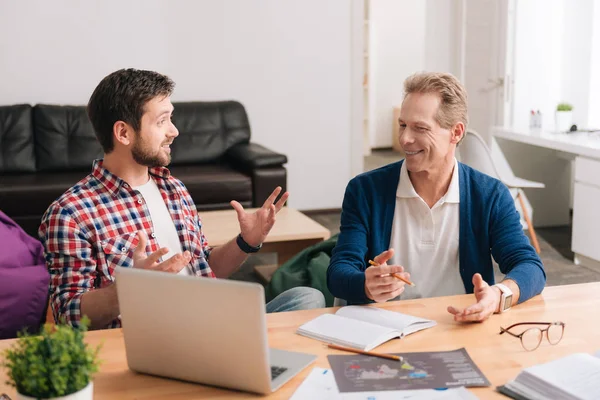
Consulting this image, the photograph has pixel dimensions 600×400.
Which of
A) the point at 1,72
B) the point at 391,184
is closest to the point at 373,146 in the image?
the point at 1,72

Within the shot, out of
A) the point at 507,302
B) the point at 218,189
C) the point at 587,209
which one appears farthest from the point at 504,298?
the point at 218,189

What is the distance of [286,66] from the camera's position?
239 inches

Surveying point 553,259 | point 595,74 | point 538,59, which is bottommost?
point 553,259

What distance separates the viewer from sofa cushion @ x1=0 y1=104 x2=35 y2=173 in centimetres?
534

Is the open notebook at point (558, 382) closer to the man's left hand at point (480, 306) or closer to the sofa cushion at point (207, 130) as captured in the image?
the man's left hand at point (480, 306)

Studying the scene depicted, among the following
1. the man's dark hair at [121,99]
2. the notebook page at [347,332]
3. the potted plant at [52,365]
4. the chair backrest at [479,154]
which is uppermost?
the man's dark hair at [121,99]

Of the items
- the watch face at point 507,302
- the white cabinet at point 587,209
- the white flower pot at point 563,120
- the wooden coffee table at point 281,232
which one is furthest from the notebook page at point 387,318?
the white flower pot at point 563,120

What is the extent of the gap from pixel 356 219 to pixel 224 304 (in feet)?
3.04

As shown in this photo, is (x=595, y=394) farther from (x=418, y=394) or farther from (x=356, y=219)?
(x=356, y=219)

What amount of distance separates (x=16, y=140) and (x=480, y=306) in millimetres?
4289

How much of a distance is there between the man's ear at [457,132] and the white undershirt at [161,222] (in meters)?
0.84

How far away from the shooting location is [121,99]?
7.16 feet

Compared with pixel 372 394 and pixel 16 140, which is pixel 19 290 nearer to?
pixel 372 394

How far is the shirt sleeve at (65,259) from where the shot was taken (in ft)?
6.51
